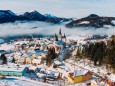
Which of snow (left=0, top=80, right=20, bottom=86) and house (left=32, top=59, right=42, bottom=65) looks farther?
house (left=32, top=59, right=42, bottom=65)

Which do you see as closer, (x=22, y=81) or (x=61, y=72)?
(x=22, y=81)

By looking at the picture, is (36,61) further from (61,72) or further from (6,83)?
(6,83)

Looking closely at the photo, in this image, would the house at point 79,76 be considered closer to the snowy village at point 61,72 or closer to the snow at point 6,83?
the snowy village at point 61,72

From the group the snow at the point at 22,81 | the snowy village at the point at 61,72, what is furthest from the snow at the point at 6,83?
the snow at the point at 22,81

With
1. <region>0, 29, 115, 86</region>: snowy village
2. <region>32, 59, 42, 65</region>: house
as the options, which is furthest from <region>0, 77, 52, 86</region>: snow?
<region>32, 59, 42, 65</region>: house

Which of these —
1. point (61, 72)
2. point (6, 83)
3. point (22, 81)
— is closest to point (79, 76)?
point (61, 72)

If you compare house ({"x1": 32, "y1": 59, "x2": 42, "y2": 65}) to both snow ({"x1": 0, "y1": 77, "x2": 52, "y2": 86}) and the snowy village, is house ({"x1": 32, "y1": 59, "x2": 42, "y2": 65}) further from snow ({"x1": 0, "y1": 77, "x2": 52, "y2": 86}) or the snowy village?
snow ({"x1": 0, "y1": 77, "x2": 52, "y2": 86})

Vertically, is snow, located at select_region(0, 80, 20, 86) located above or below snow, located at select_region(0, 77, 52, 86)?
above

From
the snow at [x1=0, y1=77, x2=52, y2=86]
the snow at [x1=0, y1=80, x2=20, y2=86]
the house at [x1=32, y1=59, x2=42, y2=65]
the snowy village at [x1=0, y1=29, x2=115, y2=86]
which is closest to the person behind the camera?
the snow at [x1=0, y1=80, x2=20, y2=86]
